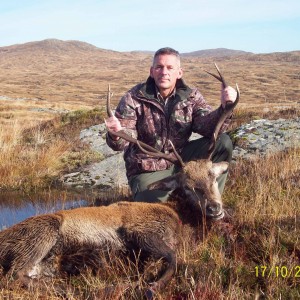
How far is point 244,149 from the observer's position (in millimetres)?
9961

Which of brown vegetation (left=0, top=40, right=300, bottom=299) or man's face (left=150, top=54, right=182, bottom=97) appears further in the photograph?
man's face (left=150, top=54, right=182, bottom=97)

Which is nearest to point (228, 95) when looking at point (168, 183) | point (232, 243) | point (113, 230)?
point (168, 183)

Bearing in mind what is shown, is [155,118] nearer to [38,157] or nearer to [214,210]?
[214,210]

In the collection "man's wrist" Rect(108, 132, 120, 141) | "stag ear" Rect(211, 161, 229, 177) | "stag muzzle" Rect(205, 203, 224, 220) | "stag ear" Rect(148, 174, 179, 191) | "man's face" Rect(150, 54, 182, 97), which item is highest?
"man's face" Rect(150, 54, 182, 97)

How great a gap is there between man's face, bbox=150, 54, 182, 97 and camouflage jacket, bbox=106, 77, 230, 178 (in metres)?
0.20

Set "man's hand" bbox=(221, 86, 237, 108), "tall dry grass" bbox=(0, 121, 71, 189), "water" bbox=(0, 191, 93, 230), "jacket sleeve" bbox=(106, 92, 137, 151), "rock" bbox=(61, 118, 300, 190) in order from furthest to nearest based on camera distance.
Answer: "tall dry grass" bbox=(0, 121, 71, 189)
"rock" bbox=(61, 118, 300, 190)
"water" bbox=(0, 191, 93, 230)
"jacket sleeve" bbox=(106, 92, 137, 151)
"man's hand" bbox=(221, 86, 237, 108)

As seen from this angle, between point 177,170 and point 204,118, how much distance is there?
845 millimetres

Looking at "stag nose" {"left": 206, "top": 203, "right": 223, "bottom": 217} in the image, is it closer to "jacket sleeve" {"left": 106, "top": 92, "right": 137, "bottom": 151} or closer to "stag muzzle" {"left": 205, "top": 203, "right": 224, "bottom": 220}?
"stag muzzle" {"left": 205, "top": 203, "right": 224, "bottom": 220}

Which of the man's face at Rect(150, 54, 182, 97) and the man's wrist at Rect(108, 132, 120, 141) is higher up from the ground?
the man's face at Rect(150, 54, 182, 97)

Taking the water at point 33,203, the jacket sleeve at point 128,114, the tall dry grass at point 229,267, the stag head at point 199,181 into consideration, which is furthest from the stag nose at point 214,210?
the water at point 33,203

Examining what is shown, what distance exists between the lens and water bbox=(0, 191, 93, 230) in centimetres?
764

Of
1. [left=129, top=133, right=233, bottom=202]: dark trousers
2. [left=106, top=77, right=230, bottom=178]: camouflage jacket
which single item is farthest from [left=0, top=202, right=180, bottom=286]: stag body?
[left=106, top=77, right=230, bottom=178]: camouflage jacket

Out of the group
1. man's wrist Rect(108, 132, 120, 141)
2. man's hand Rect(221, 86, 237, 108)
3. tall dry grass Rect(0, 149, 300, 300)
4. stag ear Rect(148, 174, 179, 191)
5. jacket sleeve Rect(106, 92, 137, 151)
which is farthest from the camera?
jacket sleeve Rect(106, 92, 137, 151)

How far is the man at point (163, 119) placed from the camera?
22.1 ft
